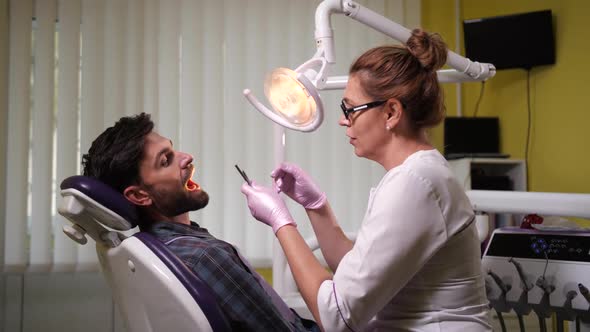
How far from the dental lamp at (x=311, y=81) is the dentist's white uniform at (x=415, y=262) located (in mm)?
248

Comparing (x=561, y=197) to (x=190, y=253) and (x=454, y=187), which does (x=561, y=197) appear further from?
(x=190, y=253)

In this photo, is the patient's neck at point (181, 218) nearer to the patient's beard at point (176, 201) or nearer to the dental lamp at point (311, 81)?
the patient's beard at point (176, 201)

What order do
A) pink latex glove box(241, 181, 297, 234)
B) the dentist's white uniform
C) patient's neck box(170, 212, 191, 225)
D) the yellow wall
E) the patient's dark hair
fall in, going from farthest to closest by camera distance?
1. the yellow wall
2. patient's neck box(170, 212, 191, 225)
3. the patient's dark hair
4. pink latex glove box(241, 181, 297, 234)
5. the dentist's white uniform

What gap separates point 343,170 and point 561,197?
1.74 metres

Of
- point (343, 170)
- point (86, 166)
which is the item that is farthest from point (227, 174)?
point (86, 166)

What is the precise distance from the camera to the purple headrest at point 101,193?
1238 mm

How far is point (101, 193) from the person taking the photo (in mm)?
1263

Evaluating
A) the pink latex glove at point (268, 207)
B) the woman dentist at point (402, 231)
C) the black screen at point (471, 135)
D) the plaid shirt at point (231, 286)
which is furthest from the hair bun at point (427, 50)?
the black screen at point (471, 135)

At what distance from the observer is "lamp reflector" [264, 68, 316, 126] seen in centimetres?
130

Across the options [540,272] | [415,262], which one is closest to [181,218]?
[415,262]

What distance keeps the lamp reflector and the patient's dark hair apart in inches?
16.1

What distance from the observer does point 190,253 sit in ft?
4.34

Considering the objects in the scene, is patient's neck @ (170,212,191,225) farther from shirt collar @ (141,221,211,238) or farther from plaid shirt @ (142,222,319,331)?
plaid shirt @ (142,222,319,331)

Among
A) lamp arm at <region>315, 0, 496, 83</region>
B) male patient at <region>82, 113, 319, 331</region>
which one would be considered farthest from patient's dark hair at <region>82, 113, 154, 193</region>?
lamp arm at <region>315, 0, 496, 83</region>
